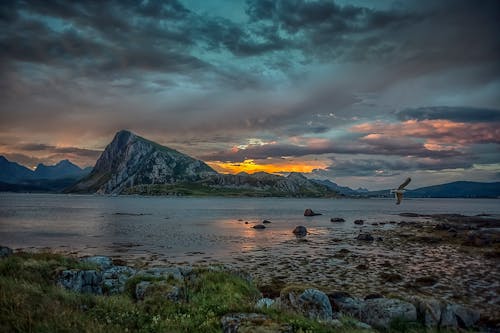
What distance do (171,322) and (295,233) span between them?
198 feet

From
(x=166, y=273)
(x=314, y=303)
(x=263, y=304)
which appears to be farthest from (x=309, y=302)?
(x=166, y=273)

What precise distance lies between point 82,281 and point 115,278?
2.21 meters

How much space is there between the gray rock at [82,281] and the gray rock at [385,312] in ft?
53.9

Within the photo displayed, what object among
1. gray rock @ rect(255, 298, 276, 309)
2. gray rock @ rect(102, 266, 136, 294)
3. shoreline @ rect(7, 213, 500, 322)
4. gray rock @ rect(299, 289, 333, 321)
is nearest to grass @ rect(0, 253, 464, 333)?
gray rock @ rect(255, 298, 276, 309)

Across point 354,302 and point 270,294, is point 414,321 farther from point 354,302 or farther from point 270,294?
point 270,294

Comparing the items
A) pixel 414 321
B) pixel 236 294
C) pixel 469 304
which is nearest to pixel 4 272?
pixel 236 294

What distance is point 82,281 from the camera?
21891 mm

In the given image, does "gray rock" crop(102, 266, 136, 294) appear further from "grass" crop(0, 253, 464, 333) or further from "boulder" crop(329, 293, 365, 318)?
"boulder" crop(329, 293, 365, 318)

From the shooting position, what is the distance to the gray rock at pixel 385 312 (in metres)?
18.9

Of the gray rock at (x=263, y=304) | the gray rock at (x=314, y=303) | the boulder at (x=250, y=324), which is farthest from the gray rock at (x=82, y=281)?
the boulder at (x=250, y=324)

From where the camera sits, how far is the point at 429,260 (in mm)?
43719

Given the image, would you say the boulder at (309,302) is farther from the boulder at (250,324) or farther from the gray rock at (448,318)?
the boulder at (250,324)

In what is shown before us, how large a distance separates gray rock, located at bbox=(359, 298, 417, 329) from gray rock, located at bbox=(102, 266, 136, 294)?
1467 cm

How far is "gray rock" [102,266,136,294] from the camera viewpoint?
21.6 meters
